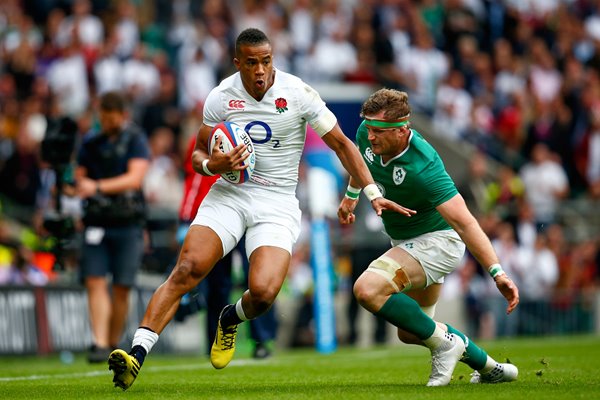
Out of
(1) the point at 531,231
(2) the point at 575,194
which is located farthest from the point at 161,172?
(2) the point at 575,194

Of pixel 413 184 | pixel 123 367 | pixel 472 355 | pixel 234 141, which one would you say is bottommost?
pixel 472 355

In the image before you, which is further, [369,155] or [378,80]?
[378,80]

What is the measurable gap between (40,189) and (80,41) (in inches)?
109

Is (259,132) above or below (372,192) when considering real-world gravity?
above

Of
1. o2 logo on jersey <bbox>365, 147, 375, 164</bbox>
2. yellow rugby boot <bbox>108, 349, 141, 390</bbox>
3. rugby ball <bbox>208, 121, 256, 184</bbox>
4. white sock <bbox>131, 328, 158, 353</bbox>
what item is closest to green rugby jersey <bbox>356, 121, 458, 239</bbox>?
o2 logo on jersey <bbox>365, 147, 375, 164</bbox>

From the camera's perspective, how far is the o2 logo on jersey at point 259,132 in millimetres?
9180

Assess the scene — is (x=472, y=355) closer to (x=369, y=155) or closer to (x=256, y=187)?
(x=369, y=155)

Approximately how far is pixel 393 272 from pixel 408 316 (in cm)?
41

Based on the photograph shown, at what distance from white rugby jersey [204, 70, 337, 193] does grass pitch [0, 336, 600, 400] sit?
1.65 metres

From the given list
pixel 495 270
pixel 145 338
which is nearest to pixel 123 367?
pixel 145 338

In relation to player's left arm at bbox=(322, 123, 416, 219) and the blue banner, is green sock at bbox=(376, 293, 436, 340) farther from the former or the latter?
the blue banner

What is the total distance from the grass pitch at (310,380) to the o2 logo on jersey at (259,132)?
1830mm

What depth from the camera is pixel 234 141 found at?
28.7 ft

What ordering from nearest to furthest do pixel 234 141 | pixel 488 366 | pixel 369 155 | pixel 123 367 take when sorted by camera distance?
pixel 123 367 < pixel 234 141 < pixel 488 366 < pixel 369 155
